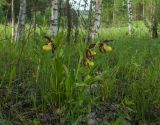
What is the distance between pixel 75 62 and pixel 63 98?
2.98ft

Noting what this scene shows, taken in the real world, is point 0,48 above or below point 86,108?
above

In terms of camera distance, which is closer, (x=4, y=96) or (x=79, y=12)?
(x=4, y=96)

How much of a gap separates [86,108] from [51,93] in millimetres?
358

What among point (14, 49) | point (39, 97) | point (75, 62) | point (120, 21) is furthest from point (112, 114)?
point (120, 21)

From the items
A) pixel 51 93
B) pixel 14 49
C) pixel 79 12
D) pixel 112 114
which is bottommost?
pixel 112 114

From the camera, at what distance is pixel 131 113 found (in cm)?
345

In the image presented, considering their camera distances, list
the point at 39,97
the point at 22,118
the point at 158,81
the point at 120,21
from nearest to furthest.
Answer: the point at 22,118
the point at 39,97
the point at 158,81
the point at 120,21

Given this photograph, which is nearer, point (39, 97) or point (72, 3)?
point (39, 97)

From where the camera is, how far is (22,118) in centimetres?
305

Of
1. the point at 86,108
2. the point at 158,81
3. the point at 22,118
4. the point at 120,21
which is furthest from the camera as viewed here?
the point at 120,21

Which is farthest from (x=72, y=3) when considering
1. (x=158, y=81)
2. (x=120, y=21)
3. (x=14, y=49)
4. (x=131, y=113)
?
(x=120, y=21)

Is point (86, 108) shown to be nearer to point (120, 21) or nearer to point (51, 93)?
point (51, 93)

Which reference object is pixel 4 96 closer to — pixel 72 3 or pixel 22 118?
pixel 22 118

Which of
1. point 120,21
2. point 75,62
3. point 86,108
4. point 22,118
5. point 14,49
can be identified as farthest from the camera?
point 120,21
